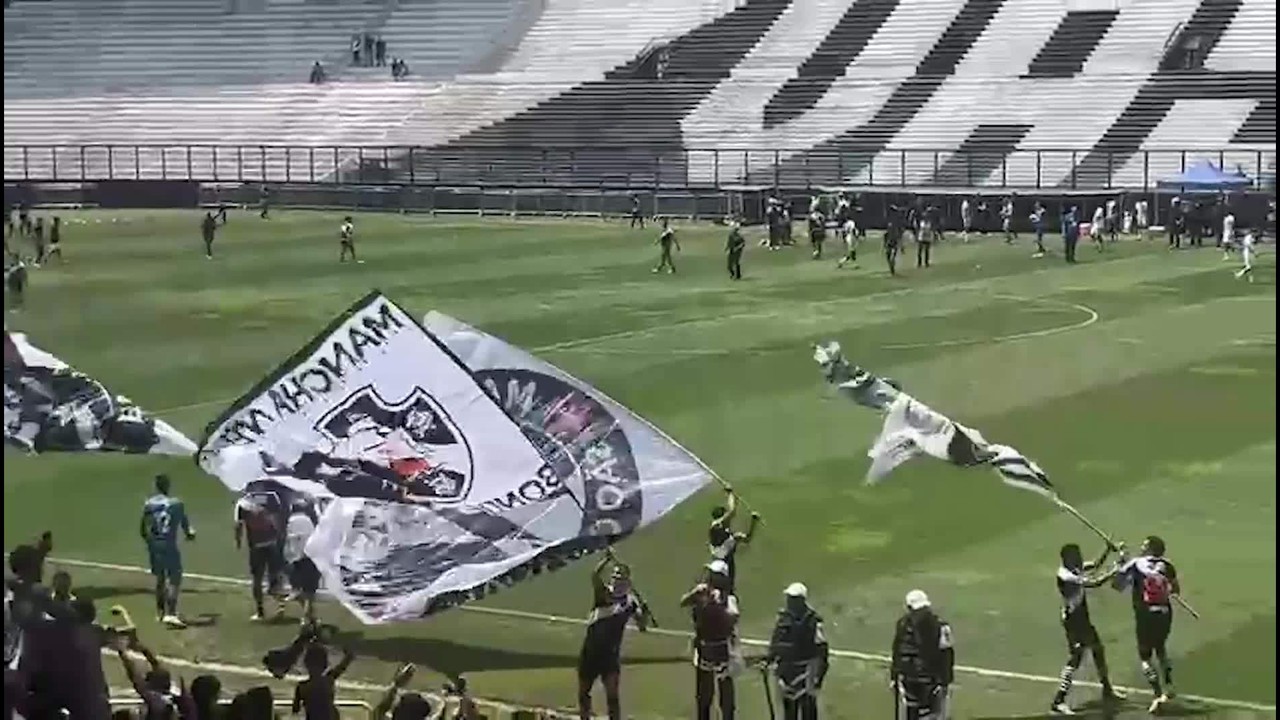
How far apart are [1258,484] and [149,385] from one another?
52.1 ft

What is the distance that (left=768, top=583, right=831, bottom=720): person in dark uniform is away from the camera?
14141mm

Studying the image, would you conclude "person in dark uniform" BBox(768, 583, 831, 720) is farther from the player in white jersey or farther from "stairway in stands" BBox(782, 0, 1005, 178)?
"stairway in stands" BBox(782, 0, 1005, 178)

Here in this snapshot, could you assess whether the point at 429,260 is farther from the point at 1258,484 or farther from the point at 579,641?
the point at 579,641

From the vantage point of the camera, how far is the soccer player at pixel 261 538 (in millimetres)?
16578

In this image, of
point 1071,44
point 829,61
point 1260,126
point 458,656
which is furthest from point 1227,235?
point 458,656

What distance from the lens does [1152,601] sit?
51.2 ft

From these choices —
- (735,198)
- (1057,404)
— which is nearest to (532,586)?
(1057,404)

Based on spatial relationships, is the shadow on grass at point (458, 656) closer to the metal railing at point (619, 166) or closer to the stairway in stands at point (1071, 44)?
the metal railing at point (619, 166)

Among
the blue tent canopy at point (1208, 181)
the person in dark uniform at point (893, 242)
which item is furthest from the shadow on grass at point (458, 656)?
the blue tent canopy at point (1208, 181)

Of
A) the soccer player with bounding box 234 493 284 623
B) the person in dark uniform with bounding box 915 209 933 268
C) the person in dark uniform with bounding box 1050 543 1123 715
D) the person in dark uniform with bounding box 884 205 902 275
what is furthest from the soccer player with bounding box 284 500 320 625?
the person in dark uniform with bounding box 915 209 933 268

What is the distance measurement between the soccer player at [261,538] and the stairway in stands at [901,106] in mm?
52158

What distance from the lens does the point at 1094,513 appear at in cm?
2200

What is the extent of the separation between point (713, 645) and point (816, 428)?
12608 mm

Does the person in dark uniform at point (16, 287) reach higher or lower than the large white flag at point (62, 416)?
lower
